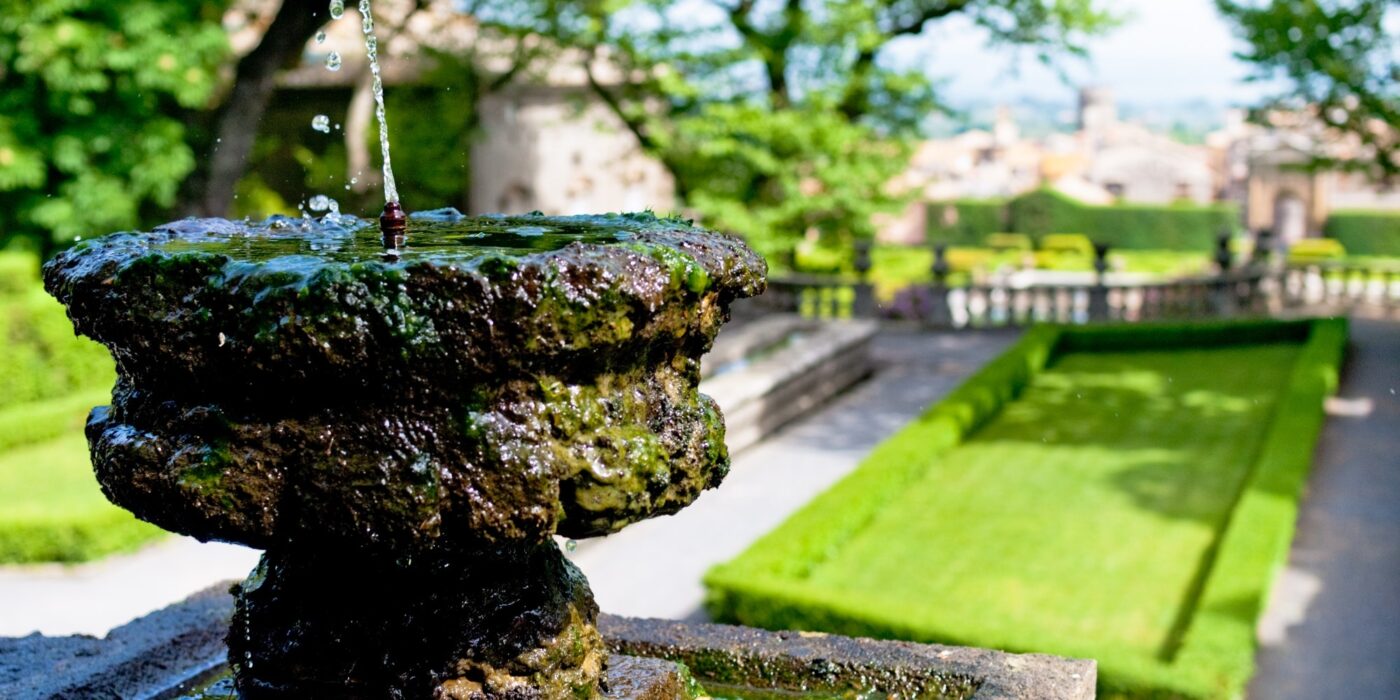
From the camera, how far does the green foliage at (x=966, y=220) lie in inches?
1762

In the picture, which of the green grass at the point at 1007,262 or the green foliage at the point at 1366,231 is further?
the green foliage at the point at 1366,231

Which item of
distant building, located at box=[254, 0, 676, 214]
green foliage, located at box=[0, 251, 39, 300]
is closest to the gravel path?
green foliage, located at box=[0, 251, 39, 300]

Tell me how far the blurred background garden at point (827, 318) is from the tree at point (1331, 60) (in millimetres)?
48

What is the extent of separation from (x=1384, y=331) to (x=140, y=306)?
19635 mm

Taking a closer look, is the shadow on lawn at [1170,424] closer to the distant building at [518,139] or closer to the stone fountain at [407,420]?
the stone fountain at [407,420]

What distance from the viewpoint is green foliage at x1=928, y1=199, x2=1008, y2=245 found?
44.8 metres

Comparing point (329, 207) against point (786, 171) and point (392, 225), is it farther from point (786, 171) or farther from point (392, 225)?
point (786, 171)

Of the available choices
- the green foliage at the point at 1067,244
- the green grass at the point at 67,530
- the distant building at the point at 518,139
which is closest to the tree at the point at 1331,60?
the distant building at the point at 518,139

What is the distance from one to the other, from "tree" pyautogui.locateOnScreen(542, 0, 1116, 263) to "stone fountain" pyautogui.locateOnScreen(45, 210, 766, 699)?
50.1 feet

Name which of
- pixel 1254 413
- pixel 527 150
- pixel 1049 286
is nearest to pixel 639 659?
pixel 1254 413

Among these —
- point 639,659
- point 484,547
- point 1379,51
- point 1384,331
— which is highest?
point 1379,51

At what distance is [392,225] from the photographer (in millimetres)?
3223

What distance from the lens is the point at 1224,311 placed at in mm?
20750

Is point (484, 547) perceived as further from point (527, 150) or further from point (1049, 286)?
point (527, 150)
